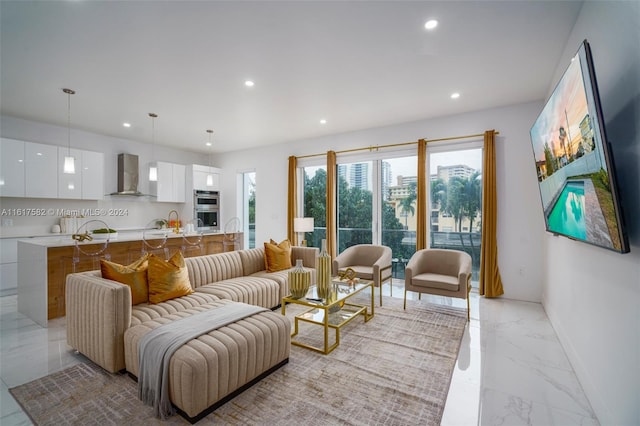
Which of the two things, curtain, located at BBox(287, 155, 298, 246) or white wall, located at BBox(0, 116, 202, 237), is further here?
curtain, located at BBox(287, 155, 298, 246)

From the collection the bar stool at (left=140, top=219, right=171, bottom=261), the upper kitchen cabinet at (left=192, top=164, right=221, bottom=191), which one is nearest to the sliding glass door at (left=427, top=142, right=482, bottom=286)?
the bar stool at (left=140, top=219, right=171, bottom=261)

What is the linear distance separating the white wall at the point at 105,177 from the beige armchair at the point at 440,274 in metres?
5.28

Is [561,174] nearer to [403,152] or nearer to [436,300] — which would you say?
[436,300]

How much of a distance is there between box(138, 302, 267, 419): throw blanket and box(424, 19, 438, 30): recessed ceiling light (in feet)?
9.29

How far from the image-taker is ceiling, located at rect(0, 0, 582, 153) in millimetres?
2363

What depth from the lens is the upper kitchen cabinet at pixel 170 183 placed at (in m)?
6.50

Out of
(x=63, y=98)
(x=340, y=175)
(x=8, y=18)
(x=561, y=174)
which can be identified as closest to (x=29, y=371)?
(x=8, y=18)

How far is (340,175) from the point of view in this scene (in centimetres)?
596

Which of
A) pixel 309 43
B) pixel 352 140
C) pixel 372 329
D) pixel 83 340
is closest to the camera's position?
pixel 83 340

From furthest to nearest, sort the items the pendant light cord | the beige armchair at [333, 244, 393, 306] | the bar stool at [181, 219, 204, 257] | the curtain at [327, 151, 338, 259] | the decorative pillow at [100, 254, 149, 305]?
1. the curtain at [327, 151, 338, 259]
2. the bar stool at [181, 219, 204, 257]
3. the beige armchair at [333, 244, 393, 306]
4. the pendant light cord
5. the decorative pillow at [100, 254, 149, 305]

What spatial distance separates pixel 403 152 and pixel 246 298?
3.58 m

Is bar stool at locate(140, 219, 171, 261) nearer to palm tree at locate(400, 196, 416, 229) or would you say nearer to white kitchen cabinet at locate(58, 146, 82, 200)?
white kitchen cabinet at locate(58, 146, 82, 200)

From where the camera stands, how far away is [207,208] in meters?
7.32

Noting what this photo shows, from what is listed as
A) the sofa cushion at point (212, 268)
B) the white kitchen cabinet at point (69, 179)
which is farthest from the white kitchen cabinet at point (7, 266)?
the sofa cushion at point (212, 268)
